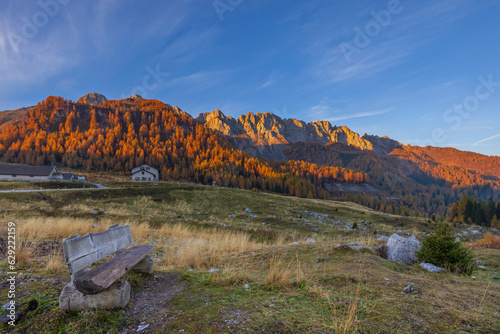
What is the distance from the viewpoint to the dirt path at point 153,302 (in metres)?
3.48

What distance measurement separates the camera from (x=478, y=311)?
148 inches

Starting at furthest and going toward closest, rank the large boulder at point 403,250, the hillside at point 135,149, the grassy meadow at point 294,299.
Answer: the hillside at point 135,149 → the large boulder at point 403,250 → the grassy meadow at point 294,299

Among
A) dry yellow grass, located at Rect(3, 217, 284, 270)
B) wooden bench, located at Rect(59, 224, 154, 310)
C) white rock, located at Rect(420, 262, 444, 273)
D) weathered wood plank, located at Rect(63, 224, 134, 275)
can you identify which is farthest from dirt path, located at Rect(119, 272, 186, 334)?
white rock, located at Rect(420, 262, 444, 273)

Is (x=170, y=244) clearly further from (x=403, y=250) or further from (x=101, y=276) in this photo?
(x=403, y=250)

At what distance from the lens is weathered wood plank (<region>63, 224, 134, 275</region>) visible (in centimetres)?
349

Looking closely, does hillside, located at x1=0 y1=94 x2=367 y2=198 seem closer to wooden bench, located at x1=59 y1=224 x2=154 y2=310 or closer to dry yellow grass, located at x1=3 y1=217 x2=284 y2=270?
dry yellow grass, located at x1=3 y1=217 x2=284 y2=270

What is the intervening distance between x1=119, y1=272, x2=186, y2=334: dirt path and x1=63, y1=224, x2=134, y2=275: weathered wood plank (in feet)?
3.49

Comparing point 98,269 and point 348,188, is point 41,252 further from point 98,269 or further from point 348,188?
→ point 348,188

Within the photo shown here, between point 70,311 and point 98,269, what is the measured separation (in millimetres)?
666

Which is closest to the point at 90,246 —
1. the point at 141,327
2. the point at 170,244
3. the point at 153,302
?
the point at 153,302

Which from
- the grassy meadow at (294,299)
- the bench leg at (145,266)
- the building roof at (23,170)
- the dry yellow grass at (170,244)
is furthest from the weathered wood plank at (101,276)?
the building roof at (23,170)

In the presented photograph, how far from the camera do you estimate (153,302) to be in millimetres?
4332

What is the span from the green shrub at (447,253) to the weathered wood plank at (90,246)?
9.72 metres

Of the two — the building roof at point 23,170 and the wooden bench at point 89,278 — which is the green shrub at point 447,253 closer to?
the wooden bench at point 89,278
